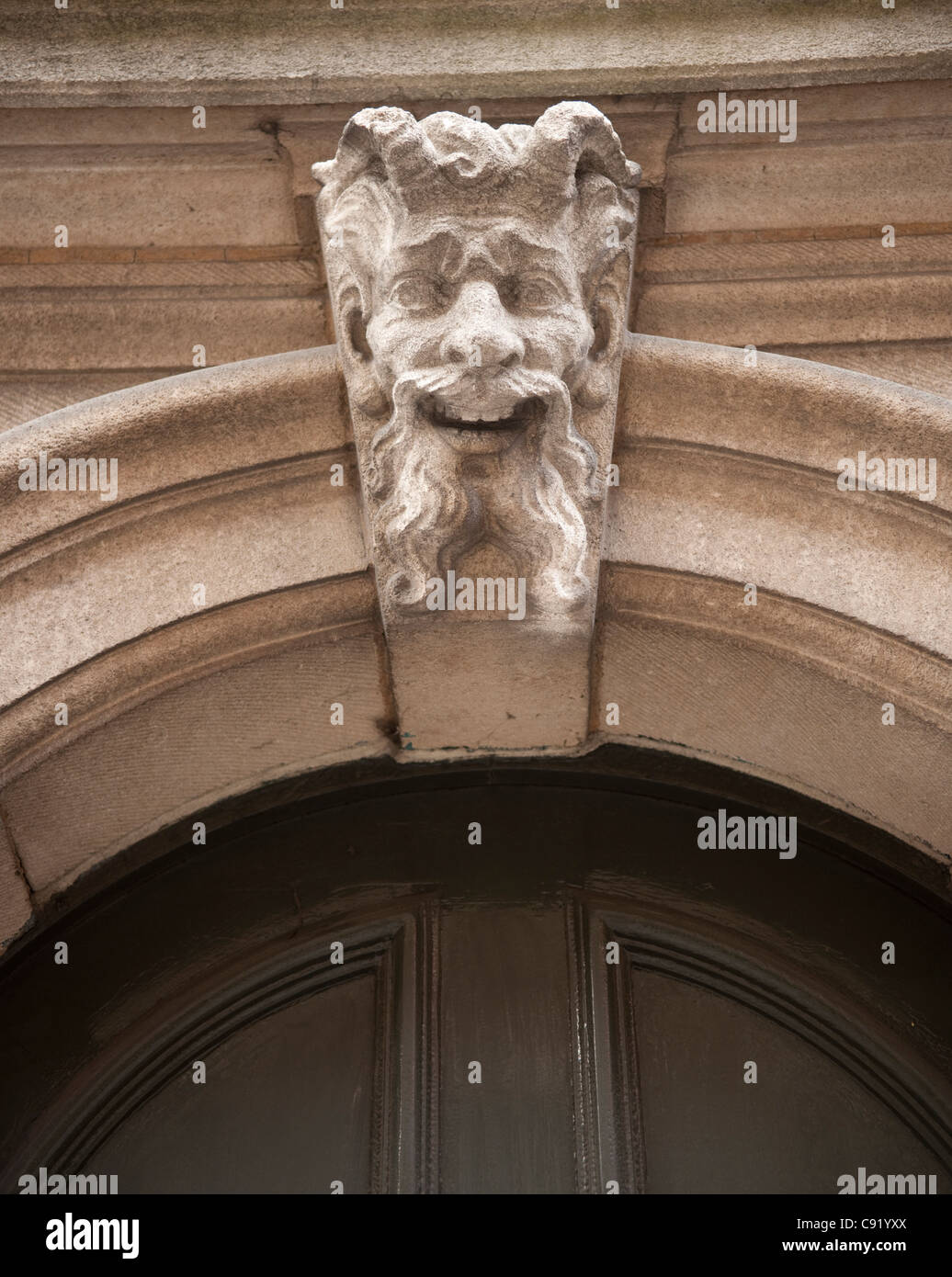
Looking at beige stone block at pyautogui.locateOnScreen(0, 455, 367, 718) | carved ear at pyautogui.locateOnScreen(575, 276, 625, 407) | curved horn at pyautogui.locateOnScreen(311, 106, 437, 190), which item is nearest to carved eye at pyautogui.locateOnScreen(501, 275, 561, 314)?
carved ear at pyautogui.locateOnScreen(575, 276, 625, 407)

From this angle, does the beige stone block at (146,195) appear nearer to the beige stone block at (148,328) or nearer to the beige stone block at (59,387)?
the beige stone block at (148,328)

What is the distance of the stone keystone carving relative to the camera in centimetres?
213

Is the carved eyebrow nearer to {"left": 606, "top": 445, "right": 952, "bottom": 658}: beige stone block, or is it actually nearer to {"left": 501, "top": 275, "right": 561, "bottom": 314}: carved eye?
{"left": 501, "top": 275, "right": 561, "bottom": 314}: carved eye

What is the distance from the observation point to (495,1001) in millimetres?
2383

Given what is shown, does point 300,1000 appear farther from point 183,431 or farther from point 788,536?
point 788,536

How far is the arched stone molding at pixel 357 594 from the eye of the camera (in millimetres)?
2227

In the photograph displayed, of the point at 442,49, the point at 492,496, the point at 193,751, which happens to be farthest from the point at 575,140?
the point at 193,751

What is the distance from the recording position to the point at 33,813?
2.29 meters

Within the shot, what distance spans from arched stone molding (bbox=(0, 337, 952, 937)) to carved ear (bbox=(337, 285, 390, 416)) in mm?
52

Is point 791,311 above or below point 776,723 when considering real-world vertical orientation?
above

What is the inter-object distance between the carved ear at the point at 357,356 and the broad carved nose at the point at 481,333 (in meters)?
0.20

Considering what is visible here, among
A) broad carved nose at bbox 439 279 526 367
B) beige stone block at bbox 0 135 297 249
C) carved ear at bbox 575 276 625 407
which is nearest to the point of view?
broad carved nose at bbox 439 279 526 367

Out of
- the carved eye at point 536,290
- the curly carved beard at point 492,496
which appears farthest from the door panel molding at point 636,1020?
the carved eye at point 536,290

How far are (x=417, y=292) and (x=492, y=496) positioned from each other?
1.12ft
